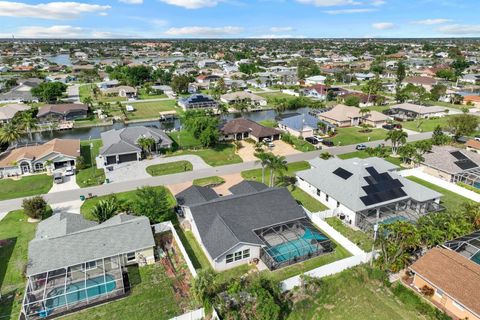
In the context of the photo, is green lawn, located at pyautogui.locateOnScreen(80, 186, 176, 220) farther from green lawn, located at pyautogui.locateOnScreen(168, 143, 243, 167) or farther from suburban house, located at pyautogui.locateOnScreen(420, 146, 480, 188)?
suburban house, located at pyautogui.locateOnScreen(420, 146, 480, 188)

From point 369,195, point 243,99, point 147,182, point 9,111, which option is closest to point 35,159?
point 147,182

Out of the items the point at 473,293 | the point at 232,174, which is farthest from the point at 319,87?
the point at 473,293

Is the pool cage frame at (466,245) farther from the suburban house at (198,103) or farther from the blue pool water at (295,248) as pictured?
the suburban house at (198,103)

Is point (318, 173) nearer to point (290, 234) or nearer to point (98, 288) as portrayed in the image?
point (290, 234)

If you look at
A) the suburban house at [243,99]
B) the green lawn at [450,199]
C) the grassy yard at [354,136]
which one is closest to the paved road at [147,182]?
the grassy yard at [354,136]

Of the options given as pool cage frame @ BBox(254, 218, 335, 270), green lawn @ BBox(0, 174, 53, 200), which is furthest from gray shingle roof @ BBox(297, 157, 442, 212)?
green lawn @ BBox(0, 174, 53, 200)

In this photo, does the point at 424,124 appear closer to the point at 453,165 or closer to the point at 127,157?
the point at 453,165
